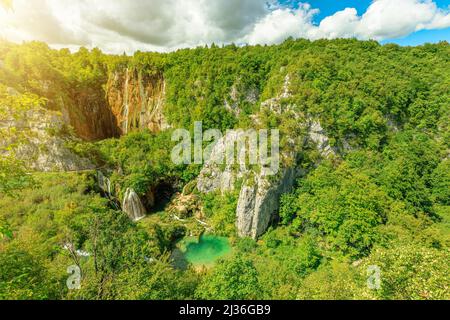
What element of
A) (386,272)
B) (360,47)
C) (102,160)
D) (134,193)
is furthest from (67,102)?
(360,47)

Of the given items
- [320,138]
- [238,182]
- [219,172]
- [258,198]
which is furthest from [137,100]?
[320,138]

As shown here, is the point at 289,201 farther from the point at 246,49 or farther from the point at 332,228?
the point at 246,49

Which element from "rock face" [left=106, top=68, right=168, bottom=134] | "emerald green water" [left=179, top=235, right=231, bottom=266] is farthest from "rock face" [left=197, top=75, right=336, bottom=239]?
"rock face" [left=106, top=68, right=168, bottom=134]

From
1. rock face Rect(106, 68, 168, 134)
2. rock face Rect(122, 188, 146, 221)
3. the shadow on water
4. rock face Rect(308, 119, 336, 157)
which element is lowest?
the shadow on water

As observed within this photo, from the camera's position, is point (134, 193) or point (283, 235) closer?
point (283, 235)

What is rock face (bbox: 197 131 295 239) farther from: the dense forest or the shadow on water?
the shadow on water
